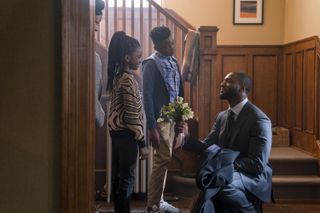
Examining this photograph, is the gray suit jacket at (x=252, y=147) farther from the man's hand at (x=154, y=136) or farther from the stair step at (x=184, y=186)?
the stair step at (x=184, y=186)

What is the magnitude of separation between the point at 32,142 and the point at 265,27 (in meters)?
5.01

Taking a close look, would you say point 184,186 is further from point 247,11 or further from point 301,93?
point 247,11

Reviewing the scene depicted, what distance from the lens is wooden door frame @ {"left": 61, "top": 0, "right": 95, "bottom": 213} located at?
1.36m

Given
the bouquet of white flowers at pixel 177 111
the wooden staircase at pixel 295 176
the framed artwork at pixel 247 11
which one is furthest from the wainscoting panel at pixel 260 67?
the bouquet of white flowers at pixel 177 111

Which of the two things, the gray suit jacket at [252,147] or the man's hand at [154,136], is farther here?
the man's hand at [154,136]

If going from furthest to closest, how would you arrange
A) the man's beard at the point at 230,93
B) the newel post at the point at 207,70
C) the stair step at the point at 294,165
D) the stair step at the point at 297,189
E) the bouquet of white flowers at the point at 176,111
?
1. the stair step at the point at 294,165
2. the stair step at the point at 297,189
3. the newel post at the point at 207,70
4. the bouquet of white flowers at the point at 176,111
5. the man's beard at the point at 230,93

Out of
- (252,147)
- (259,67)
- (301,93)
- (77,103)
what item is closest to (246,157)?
(252,147)

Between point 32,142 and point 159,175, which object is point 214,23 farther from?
point 32,142

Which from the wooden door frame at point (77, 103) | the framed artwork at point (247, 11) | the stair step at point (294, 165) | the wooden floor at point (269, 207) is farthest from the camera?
the framed artwork at point (247, 11)

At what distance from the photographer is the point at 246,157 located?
9.58ft

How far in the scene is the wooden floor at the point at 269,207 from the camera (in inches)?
159

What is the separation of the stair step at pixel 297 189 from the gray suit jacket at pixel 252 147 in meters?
1.59

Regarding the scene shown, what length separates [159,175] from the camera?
3.62 meters

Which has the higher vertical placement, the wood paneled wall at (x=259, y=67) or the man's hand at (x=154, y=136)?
the wood paneled wall at (x=259, y=67)
